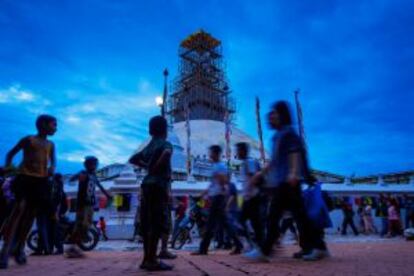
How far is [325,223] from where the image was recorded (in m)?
5.49

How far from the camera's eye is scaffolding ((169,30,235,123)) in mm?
56906

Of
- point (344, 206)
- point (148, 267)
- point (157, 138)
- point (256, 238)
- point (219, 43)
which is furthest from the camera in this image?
point (219, 43)

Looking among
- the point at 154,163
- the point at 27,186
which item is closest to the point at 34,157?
the point at 27,186

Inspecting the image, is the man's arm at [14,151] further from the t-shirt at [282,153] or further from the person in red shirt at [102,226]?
the person in red shirt at [102,226]

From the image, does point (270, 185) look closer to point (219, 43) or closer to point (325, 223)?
point (325, 223)

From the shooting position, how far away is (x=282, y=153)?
14.6ft

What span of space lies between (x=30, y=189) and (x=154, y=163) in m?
1.53

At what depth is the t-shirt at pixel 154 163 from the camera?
396 centimetres

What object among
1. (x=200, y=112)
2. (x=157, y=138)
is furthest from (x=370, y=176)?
(x=157, y=138)

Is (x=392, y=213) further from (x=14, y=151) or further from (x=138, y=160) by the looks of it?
(x=14, y=151)

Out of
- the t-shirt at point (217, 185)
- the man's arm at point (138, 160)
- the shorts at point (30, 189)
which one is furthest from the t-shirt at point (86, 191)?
the man's arm at point (138, 160)

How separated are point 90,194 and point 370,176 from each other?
1474 inches

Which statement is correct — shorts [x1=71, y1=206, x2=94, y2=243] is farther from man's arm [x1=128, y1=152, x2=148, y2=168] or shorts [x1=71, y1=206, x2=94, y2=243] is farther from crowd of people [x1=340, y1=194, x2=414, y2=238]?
crowd of people [x1=340, y1=194, x2=414, y2=238]

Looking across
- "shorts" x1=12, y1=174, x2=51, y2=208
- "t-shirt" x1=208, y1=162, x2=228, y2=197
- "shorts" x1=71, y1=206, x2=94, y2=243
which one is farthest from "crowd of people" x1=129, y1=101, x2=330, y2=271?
"shorts" x1=71, y1=206, x2=94, y2=243
